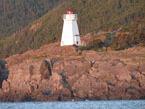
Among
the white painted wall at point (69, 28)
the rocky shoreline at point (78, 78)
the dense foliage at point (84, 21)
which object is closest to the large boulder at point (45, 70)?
the rocky shoreline at point (78, 78)

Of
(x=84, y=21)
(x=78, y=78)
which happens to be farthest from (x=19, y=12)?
(x=78, y=78)

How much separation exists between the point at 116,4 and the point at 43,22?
22.0m

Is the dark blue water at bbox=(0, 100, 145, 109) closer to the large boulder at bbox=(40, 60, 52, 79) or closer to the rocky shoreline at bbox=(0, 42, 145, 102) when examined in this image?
the rocky shoreline at bbox=(0, 42, 145, 102)

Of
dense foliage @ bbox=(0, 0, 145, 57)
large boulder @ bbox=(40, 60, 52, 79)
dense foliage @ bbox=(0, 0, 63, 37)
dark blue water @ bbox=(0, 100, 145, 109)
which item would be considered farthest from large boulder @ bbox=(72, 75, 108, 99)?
dense foliage @ bbox=(0, 0, 63, 37)

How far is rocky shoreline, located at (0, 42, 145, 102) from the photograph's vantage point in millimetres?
38938

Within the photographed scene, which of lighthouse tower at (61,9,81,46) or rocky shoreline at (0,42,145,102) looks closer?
rocky shoreline at (0,42,145,102)

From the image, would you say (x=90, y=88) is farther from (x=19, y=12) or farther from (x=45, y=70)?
(x=19, y=12)

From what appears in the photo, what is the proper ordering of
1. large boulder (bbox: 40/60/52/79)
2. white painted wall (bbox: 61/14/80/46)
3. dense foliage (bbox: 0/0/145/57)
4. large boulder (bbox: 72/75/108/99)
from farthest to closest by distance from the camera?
dense foliage (bbox: 0/0/145/57), white painted wall (bbox: 61/14/80/46), large boulder (bbox: 40/60/52/79), large boulder (bbox: 72/75/108/99)

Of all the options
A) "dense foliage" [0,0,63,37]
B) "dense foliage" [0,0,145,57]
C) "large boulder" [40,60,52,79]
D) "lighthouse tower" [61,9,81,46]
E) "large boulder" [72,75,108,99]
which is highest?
"dense foliage" [0,0,63,37]

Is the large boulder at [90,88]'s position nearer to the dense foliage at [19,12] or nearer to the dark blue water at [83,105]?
the dark blue water at [83,105]

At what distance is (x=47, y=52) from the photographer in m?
52.4

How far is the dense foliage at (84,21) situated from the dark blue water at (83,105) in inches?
1492

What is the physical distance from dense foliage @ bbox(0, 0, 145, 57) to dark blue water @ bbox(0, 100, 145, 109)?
37890mm

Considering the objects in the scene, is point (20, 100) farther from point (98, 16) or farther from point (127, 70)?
point (98, 16)
